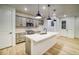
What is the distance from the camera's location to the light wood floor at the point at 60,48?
7.00 ft

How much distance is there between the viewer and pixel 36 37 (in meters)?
2.27

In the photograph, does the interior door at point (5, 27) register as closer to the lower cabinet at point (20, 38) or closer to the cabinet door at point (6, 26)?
the cabinet door at point (6, 26)

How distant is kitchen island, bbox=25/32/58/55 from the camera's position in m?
2.19

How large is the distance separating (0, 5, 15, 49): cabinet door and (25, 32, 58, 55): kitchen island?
425 millimetres

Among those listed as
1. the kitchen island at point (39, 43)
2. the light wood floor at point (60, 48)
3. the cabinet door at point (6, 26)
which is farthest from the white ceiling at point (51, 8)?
the light wood floor at point (60, 48)

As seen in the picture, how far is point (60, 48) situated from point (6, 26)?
1.45 meters

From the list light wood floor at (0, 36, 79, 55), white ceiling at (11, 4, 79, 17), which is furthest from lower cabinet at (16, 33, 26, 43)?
white ceiling at (11, 4, 79, 17)

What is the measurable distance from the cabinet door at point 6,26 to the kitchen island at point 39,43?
425 mm

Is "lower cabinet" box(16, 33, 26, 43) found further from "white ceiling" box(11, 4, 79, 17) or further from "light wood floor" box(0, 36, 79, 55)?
"white ceiling" box(11, 4, 79, 17)

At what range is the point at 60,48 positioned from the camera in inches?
88.5

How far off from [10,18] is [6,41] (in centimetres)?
57

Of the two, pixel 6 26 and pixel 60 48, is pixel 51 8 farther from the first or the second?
pixel 6 26
